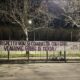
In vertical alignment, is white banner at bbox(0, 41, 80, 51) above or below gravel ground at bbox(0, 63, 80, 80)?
above

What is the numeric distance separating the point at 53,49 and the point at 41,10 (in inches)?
313

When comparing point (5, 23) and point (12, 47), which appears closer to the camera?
point (12, 47)

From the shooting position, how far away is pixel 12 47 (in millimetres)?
21031

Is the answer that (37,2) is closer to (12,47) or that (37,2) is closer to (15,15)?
(15,15)

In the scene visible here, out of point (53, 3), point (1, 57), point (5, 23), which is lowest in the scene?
point (1, 57)

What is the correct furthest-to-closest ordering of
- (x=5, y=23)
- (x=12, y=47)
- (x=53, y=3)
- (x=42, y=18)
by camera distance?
(x=5, y=23)
(x=53, y=3)
(x=42, y=18)
(x=12, y=47)

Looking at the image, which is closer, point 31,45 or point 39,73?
point 39,73

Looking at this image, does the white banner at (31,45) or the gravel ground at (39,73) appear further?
the white banner at (31,45)

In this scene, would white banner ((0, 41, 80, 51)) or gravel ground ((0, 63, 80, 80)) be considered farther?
white banner ((0, 41, 80, 51))

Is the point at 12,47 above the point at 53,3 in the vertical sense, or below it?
below

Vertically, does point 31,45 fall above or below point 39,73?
above

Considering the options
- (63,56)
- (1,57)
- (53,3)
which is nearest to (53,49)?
(63,56)

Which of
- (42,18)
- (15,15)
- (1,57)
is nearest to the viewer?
(1,57)

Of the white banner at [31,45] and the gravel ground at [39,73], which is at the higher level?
the white banner at [31,45]
